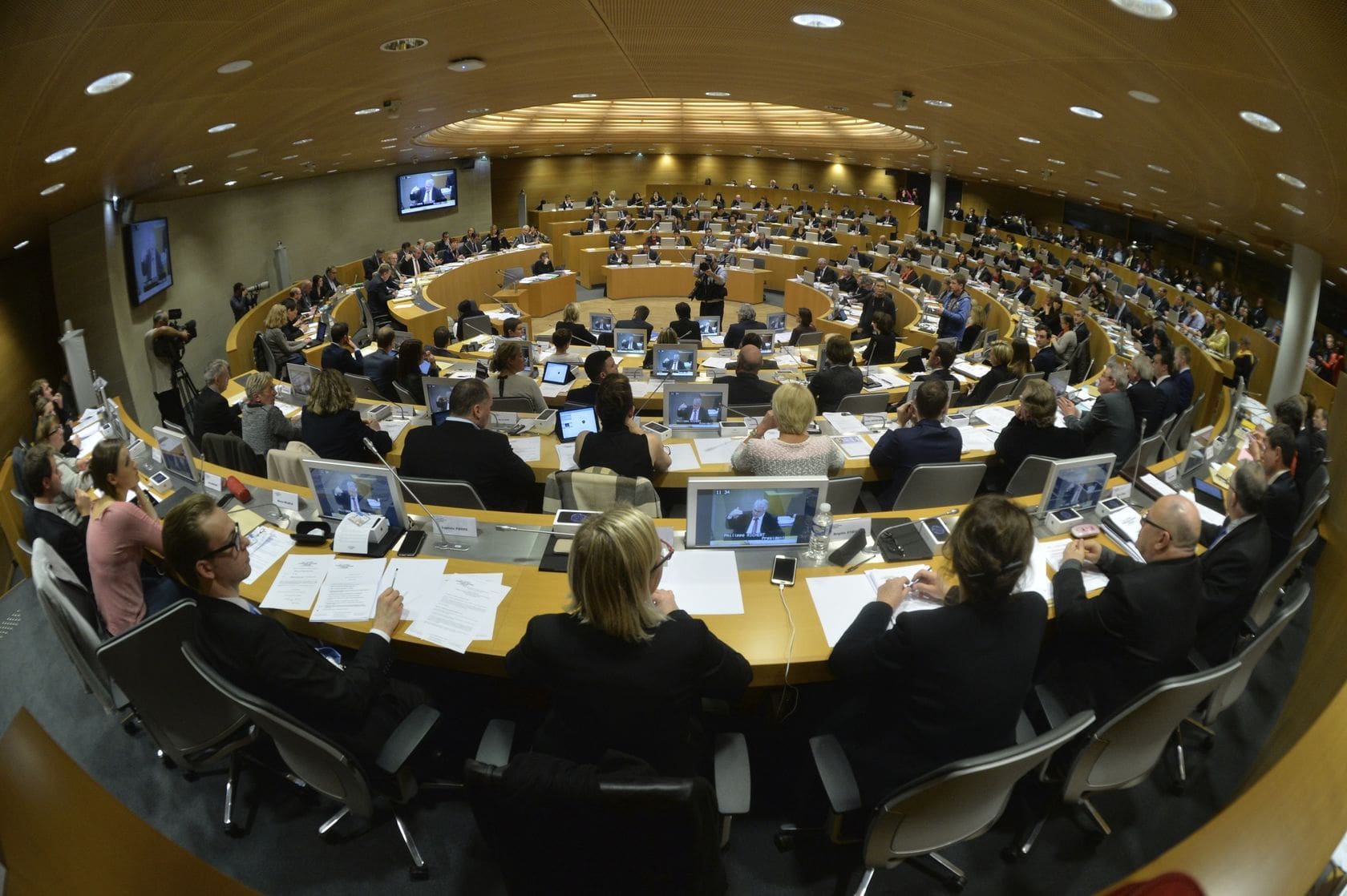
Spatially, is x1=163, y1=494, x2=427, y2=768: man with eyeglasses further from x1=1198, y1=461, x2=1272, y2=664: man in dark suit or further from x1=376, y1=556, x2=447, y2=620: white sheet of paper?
x1=1198, y1=461, x2=1272, y2=664: man in dark suit

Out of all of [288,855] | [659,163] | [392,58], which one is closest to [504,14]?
[392,58]

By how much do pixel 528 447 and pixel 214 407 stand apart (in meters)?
2.26

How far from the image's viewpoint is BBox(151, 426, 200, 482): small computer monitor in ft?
12.3

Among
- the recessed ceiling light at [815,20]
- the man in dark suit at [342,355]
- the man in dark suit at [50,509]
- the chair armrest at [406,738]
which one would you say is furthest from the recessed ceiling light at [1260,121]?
the man in dark suit at [342,355]

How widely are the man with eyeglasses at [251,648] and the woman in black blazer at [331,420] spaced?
1.86m

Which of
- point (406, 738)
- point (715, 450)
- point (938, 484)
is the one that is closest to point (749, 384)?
point (715, 450)

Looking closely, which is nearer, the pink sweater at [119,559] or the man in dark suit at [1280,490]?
the pink sweater at [119,559]

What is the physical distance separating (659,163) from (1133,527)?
25862 millimetres

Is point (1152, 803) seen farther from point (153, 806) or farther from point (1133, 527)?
point (153, 806)

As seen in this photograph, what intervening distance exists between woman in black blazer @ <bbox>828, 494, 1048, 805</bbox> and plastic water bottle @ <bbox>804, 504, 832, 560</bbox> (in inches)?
34.5

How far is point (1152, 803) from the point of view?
9.98ft

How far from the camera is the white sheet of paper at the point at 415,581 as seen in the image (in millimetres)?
2785

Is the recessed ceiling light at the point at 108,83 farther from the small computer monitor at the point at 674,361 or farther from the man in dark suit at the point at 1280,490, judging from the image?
the man in dark suit at the point at 1280,490

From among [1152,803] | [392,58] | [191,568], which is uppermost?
[392,58]
